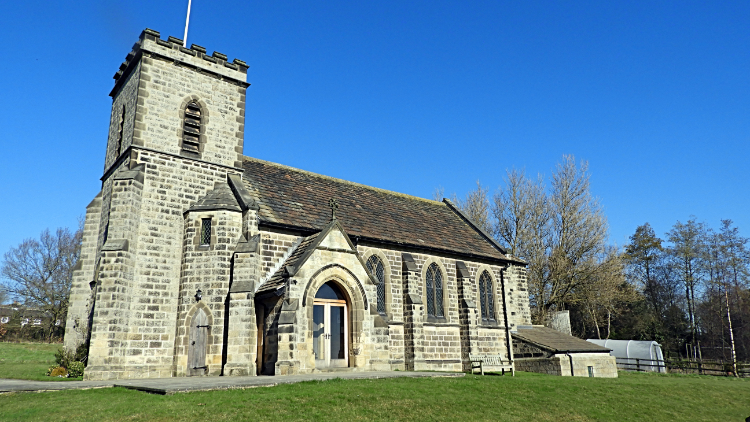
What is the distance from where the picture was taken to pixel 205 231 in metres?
20.3

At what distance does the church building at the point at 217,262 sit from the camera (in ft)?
59.8

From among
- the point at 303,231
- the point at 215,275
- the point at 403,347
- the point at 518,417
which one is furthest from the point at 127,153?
the point at 518,417

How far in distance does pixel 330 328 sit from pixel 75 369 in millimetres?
9372

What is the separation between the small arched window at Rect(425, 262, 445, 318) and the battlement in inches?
524

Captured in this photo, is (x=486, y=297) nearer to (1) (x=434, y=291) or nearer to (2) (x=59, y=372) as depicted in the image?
(1) (x=434, y=291)

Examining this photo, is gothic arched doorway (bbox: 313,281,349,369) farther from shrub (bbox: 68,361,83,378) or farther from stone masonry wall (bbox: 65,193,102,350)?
stone masonry wall (bbox: 65,193,102,350)

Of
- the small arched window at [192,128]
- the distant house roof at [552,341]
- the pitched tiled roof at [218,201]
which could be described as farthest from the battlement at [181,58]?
the distant house roof at [552,341]

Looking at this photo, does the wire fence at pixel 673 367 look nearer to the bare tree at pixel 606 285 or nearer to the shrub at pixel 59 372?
the bare tree at pixel 606 285

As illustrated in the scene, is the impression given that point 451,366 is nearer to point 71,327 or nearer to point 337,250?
point 337,250

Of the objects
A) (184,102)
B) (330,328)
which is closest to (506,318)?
(330,328)

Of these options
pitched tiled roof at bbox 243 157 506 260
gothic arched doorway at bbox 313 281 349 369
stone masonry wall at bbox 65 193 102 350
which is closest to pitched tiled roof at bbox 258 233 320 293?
pitched tiled roof at bbox 243 157 506 260

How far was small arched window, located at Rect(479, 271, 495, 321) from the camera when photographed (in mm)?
28234

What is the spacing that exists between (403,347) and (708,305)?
149ft

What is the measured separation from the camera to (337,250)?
19.4 meters
